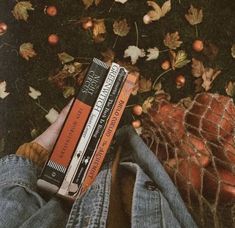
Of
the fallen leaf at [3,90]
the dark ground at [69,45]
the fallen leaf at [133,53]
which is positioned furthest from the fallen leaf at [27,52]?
the fallen leaf at [133,53]

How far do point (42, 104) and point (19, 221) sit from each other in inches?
26.3

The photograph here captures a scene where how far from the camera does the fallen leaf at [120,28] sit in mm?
1602

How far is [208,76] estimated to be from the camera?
5.25 ft

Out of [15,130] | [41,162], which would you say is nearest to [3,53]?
[15,130]

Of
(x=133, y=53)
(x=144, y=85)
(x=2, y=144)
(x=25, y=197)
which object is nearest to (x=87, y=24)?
(x=133, y=53)

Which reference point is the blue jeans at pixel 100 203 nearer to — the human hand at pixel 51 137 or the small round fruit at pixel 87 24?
the human hand at pixel 51 137

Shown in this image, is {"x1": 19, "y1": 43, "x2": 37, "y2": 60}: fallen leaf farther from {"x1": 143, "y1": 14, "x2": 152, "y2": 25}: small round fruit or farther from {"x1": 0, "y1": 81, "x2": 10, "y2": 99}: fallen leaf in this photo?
{"x1": 143, "y1": 14, "x2": 152, "y2": 25}: small round fruit

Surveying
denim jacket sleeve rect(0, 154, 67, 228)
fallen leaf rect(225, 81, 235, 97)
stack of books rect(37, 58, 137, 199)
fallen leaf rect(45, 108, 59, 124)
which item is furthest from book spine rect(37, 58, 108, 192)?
fallen leaf rect(225, 81, 235, 97)

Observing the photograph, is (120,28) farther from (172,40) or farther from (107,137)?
(107,137)

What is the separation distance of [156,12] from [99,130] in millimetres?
528

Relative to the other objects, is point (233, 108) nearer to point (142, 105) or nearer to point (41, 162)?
point (142, 105)

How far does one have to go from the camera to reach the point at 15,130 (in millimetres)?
1572

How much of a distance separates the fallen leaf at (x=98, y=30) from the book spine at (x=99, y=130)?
1.01ft

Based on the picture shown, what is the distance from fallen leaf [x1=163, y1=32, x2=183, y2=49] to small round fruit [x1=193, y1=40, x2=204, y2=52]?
2.4 inches
